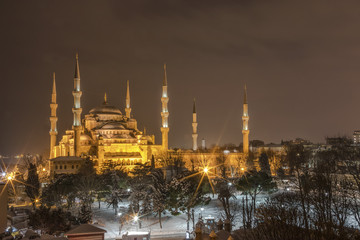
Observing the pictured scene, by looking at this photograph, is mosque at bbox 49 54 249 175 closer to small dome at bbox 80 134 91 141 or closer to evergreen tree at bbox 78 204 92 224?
small dome at bbox 80 134 91 141

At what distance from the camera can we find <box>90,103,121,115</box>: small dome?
182 ft

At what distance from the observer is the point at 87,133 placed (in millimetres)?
50219

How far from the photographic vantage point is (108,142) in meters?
46.1

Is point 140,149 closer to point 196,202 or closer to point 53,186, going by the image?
point 53,186

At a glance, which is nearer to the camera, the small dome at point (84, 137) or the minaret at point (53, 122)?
the small dome at point (84, 137)

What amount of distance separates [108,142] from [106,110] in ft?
35.5

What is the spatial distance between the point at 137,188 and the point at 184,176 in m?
3.79

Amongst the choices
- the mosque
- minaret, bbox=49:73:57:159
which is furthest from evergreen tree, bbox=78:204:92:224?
minaret, bbox=49:73:57:159

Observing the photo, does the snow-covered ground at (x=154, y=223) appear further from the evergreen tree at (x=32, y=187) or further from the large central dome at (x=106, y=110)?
the large central dome at (x=106, y=110)

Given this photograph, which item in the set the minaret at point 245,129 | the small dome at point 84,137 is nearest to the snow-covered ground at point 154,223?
the small dome at point 84,137

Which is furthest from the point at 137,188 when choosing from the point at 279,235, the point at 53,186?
the point at 279,235

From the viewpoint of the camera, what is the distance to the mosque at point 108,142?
43.4 meters

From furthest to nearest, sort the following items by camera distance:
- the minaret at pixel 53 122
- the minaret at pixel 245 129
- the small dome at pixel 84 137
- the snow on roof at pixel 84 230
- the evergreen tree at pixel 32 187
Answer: the minaret at pixel 245 129 → the minaret at pixel 53 122 → the small dome at pixel 84 137 → the evergreen tree at pixel 32 187 → the snow on roof at pixel 84 230

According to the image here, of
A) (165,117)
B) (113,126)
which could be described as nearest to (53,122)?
(113,126)
